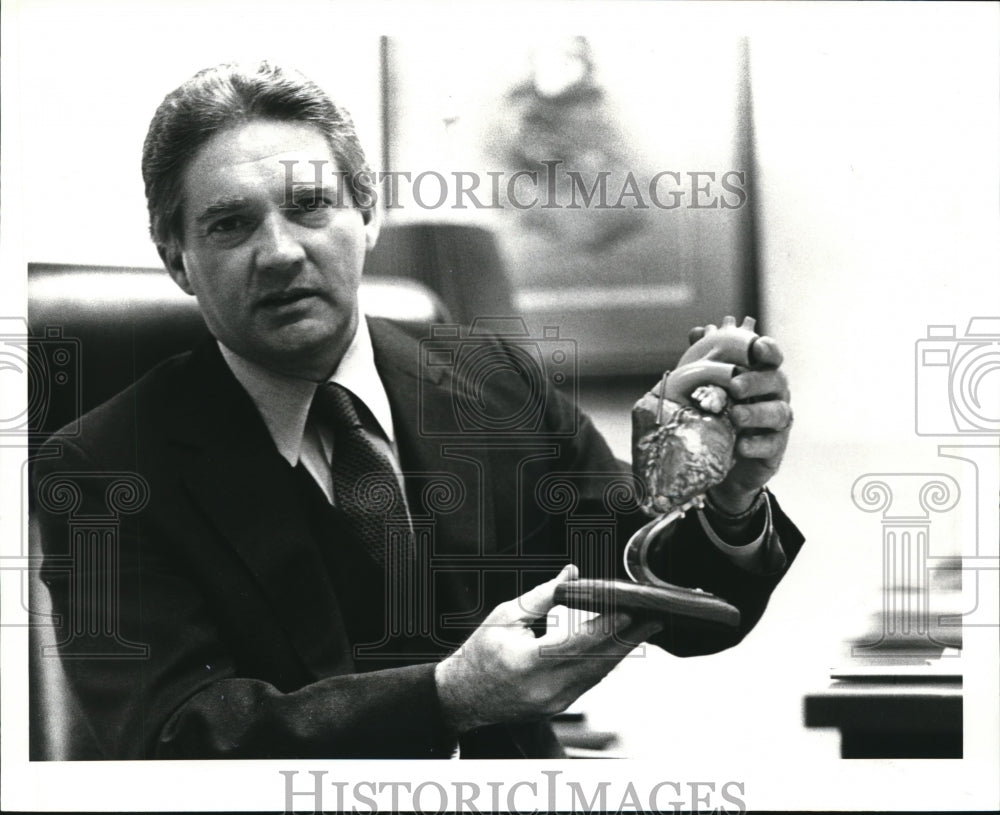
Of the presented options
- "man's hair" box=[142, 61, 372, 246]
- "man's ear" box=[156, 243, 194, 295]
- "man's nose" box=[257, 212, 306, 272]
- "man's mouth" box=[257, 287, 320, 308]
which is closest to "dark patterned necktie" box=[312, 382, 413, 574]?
"man's mouth" box=[257, 287, 320, 308]

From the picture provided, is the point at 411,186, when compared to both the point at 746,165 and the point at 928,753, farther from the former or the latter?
the point at 928,753

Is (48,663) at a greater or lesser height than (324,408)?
lesser

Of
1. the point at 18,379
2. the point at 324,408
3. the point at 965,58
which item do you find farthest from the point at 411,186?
the point at 965,58

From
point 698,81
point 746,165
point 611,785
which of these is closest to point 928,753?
point 611,785

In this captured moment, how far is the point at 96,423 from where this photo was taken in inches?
176

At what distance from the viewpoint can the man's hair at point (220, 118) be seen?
173 inches

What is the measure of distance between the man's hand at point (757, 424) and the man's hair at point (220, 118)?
3.92ft

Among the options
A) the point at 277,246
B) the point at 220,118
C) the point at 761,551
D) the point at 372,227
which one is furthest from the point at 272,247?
the point at 761,551

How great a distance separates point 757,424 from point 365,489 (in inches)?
45.6

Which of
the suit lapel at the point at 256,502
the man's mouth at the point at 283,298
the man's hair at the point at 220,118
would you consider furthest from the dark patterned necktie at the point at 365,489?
the man's hair at the point at 220,118

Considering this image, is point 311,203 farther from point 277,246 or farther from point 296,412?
point 296,412

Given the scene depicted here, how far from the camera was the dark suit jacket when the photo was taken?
14.3ft

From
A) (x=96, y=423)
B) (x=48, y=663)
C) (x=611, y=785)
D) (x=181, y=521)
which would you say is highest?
(x=96, y=423)

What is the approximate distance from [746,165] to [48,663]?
8.38 ft
